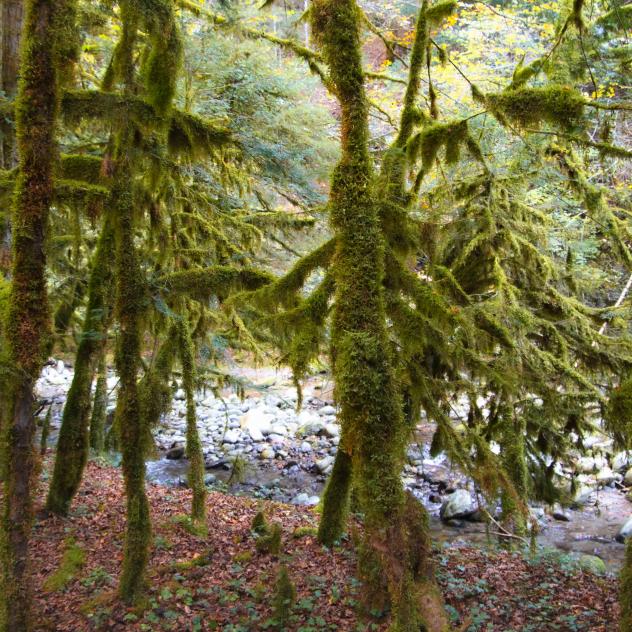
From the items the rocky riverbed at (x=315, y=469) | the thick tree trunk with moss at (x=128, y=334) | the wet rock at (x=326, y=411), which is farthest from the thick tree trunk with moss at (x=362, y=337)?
the wet rock at (x=326, y=411)

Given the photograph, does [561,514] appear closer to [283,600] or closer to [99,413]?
[283,600]

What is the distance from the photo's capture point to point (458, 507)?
9.98 m

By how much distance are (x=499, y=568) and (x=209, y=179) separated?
23.4ft

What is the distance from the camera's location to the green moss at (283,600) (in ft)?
17.4

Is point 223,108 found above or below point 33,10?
above

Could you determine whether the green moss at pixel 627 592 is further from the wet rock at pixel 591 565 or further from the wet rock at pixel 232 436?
the wet rock at pixel 232 436

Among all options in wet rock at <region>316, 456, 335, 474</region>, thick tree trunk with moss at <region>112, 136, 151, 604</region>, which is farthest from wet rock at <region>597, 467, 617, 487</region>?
thick tree trunk with moss at <region>112, 136, 151, 604</region>

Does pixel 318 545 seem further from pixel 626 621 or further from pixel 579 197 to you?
pixel 579 197

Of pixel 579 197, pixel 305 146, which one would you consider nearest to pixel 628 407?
pixel 579 197

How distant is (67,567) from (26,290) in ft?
11.4

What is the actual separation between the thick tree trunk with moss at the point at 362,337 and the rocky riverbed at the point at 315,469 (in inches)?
113

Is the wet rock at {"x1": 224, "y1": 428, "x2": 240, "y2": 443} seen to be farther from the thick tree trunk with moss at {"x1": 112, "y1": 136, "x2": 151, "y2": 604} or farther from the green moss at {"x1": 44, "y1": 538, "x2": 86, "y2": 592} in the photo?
the thick tree trunk with moss at {"x1": 112, "y1": 136, "x2": 151, "y2": 604}

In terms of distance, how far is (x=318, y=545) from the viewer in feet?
22.5

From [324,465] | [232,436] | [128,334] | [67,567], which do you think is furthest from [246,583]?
[232,436]
